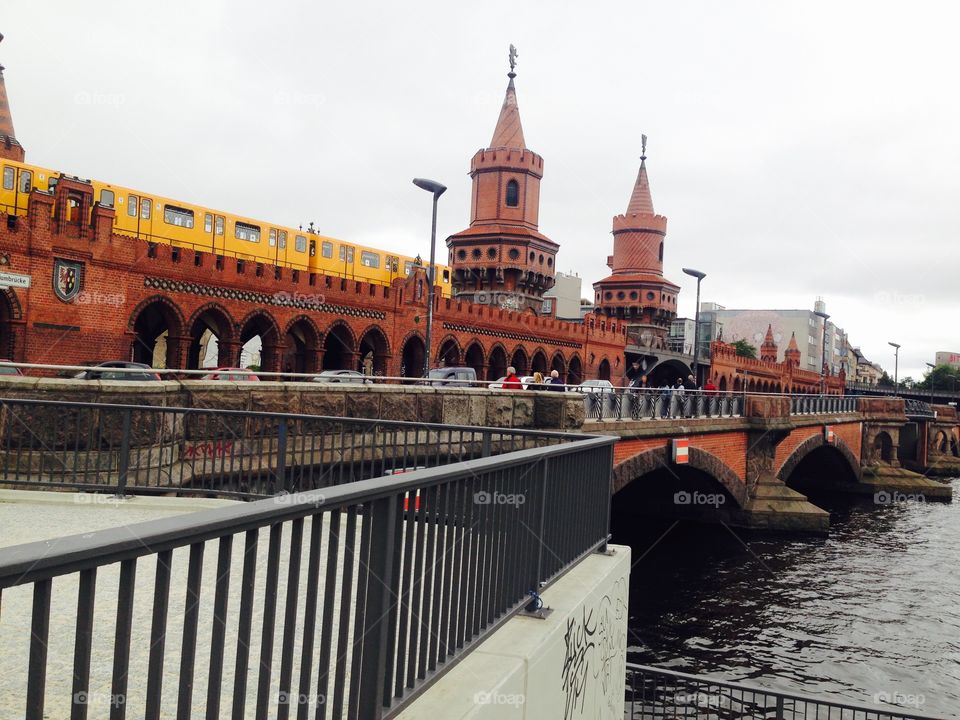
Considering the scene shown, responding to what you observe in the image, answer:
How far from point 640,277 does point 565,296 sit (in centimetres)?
1705

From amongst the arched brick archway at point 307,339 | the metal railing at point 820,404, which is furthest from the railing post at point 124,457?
the metal railing at point 820,404

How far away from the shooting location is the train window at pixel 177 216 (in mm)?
28938

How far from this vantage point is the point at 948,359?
157 metres

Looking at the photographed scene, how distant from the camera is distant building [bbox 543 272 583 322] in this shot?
86.4 m

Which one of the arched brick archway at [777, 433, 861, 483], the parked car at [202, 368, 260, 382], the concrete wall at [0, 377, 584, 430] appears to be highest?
the parked car at [202, 368, 260, 382]

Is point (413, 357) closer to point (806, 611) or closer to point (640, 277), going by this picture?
point (806, 611)

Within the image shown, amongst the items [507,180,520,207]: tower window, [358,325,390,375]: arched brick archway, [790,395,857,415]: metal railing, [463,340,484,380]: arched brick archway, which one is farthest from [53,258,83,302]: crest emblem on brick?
[507,180,520,207]: tower window

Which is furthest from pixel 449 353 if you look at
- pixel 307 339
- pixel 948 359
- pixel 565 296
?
pixel 948 359

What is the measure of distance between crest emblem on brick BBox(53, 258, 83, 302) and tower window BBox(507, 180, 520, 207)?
39391mm

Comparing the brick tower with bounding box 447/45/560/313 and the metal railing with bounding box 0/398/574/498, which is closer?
the metal railing with bounding box 0/398/574/498

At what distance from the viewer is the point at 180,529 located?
1.75 metres

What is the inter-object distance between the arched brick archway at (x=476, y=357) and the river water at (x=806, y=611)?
18398mm

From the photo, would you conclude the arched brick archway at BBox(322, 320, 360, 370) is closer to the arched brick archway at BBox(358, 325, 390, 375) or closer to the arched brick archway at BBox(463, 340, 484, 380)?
the arched brick archway at BBox(358, 325, 390, 375)

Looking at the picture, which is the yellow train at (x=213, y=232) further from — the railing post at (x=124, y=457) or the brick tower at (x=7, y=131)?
the railing post at (x=124, y=457)
